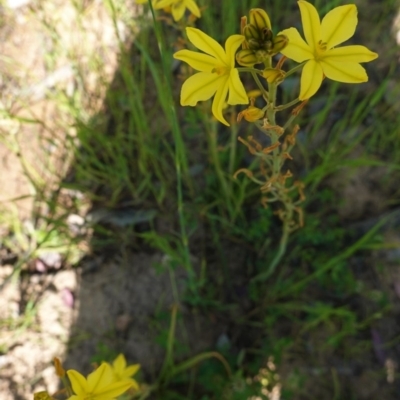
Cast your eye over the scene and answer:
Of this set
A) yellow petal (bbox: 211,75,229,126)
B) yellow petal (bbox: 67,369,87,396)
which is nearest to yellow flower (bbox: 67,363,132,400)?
yellow petal (bbox: 67,369,87,396)

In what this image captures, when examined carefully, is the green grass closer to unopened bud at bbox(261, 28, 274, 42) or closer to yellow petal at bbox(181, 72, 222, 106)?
yellow petal at bbox(181, 72, 222, 106)

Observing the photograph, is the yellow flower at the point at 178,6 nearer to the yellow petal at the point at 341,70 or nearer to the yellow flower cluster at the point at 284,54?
the yellow flower cluster at the point at 284,54

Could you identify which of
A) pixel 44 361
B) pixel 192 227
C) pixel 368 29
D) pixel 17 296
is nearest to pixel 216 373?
pixel 192 227

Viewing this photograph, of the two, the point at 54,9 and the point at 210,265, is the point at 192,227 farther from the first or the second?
the point at 54,9

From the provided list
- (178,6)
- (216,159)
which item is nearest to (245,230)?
(216,159)

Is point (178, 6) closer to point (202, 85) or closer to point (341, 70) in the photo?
point (202, 85)

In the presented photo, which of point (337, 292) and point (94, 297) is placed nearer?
point (337, 292)
